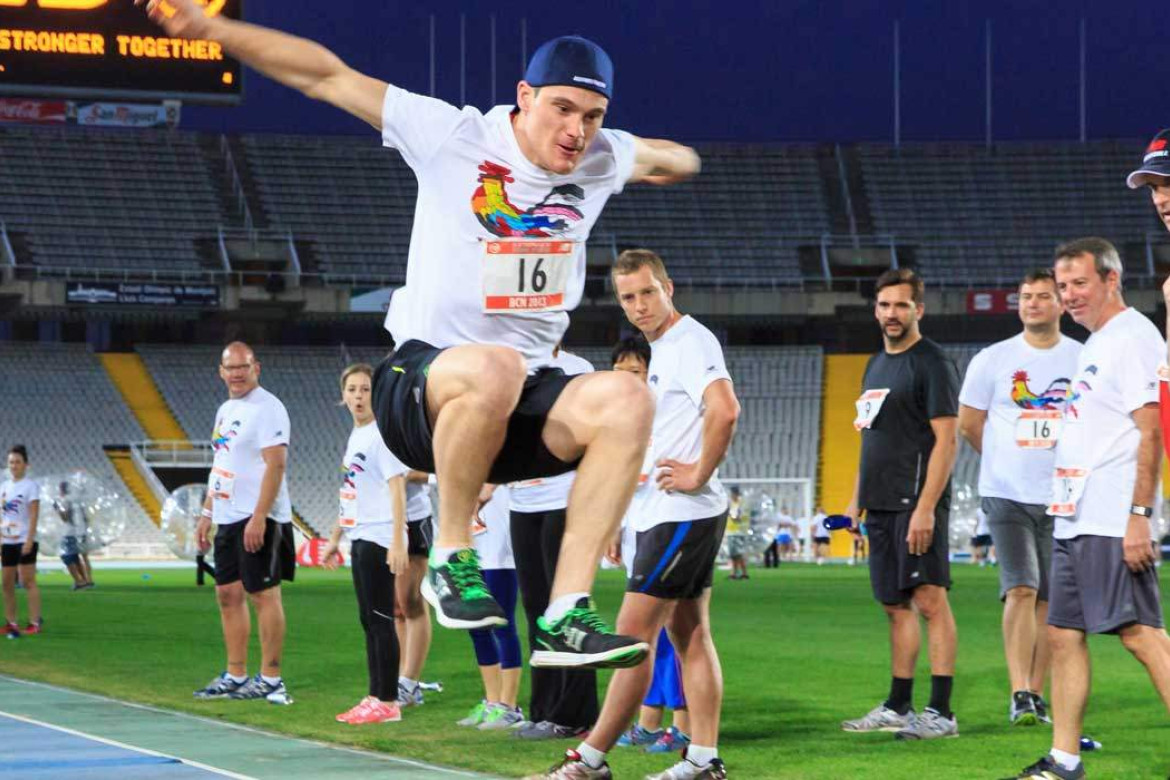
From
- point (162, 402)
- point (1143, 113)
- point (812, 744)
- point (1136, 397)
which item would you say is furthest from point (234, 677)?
point (1143, 113)

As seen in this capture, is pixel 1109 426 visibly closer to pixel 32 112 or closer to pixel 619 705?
pixel 619 705

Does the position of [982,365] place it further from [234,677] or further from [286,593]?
[286,593]

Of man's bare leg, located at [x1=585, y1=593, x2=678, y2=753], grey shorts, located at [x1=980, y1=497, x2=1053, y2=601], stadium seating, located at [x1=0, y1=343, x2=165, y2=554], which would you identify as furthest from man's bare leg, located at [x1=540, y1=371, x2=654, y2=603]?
stadium seating, located at [x1=0, y1=343, x2=165, y2=554]

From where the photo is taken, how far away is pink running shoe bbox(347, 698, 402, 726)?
8.55 meters

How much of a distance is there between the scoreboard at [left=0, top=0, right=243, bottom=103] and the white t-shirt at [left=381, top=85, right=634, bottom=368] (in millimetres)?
10876

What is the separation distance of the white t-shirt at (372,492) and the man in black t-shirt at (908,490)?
8.42 ft

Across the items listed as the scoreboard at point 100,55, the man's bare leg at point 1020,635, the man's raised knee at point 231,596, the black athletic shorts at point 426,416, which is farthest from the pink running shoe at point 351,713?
the scoreboard at point 100,55

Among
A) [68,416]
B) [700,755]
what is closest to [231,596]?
[700,755]

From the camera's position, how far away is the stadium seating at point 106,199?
136ft

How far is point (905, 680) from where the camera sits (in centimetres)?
818

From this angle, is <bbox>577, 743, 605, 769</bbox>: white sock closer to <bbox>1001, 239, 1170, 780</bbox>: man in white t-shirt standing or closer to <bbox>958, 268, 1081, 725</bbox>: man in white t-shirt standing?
<bbox>1001, 239, 1170, 780</bbox>: man in white t-shirt standing

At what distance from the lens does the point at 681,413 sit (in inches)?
271

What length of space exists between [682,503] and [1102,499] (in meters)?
1.66

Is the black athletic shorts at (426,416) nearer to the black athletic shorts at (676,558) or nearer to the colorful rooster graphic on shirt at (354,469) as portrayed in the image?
the black athletic shorts at (676,558)
